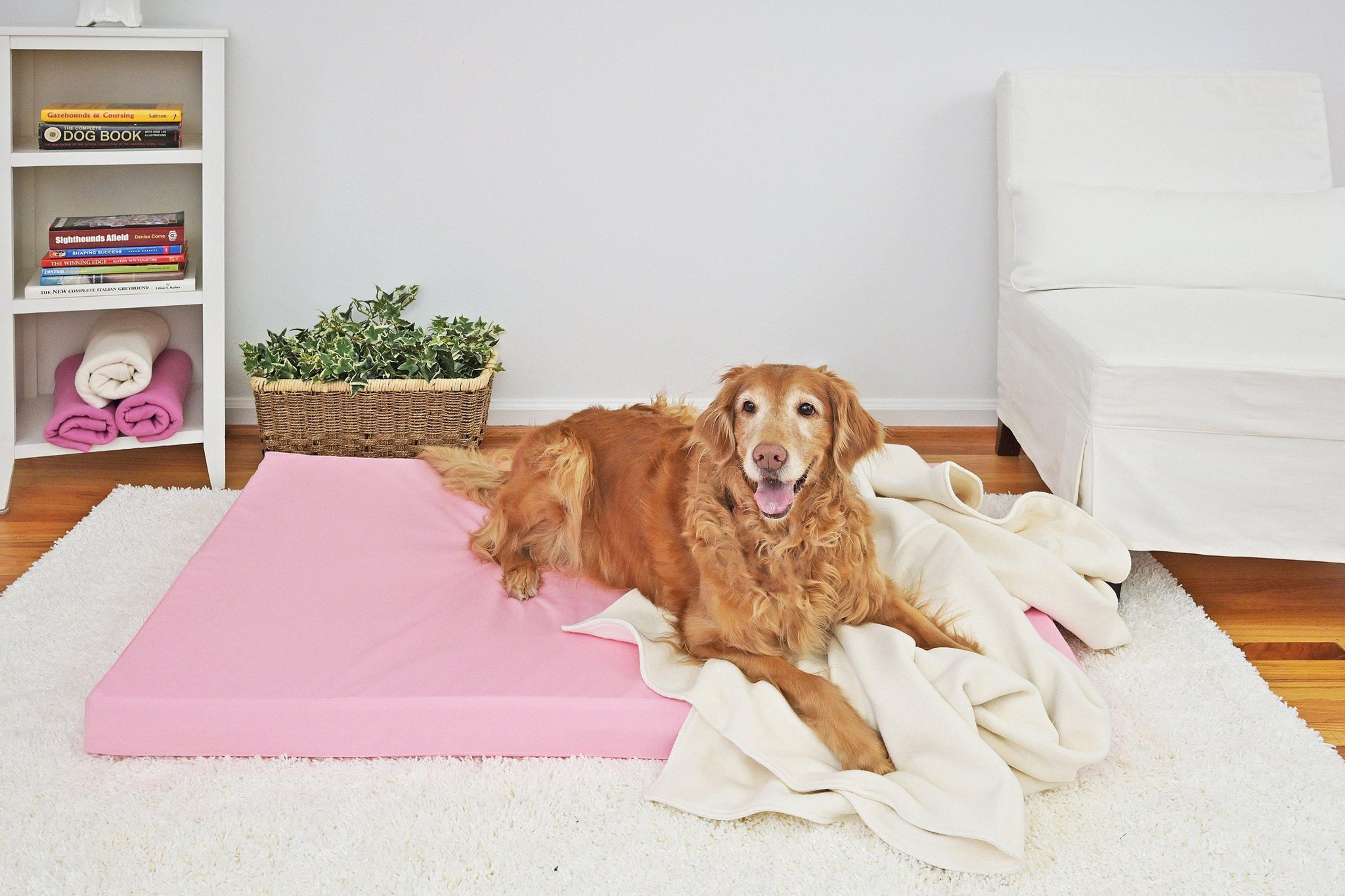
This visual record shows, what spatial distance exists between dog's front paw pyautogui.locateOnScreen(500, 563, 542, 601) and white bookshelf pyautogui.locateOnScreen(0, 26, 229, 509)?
3.80 feet

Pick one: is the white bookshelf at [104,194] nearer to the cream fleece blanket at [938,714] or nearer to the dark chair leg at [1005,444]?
the cream fleece blanket at [938,714]

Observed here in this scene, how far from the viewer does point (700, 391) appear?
3.40 metres

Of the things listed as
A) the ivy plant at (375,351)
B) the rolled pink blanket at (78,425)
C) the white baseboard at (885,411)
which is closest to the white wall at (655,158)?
the white baseboard at (885,411)

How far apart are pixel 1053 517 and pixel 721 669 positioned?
2.80ft

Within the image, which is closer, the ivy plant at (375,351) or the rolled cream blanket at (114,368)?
the rolled cream blanket at (114,368)

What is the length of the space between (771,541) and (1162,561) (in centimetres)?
115

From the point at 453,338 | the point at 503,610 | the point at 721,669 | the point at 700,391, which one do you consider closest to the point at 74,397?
the point at 453,338

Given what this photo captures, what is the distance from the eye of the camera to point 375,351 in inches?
117

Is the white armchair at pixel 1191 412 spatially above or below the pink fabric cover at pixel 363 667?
above

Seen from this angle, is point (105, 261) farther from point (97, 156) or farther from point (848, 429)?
point (848, 429)

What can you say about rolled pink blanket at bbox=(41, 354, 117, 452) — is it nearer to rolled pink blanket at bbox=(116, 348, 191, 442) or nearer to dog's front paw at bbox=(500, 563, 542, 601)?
rolled pink blanket at bbox=(116, 348, 191, 442)

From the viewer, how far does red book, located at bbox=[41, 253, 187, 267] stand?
270 centimetres

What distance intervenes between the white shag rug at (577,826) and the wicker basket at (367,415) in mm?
1154

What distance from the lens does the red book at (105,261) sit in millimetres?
2695
